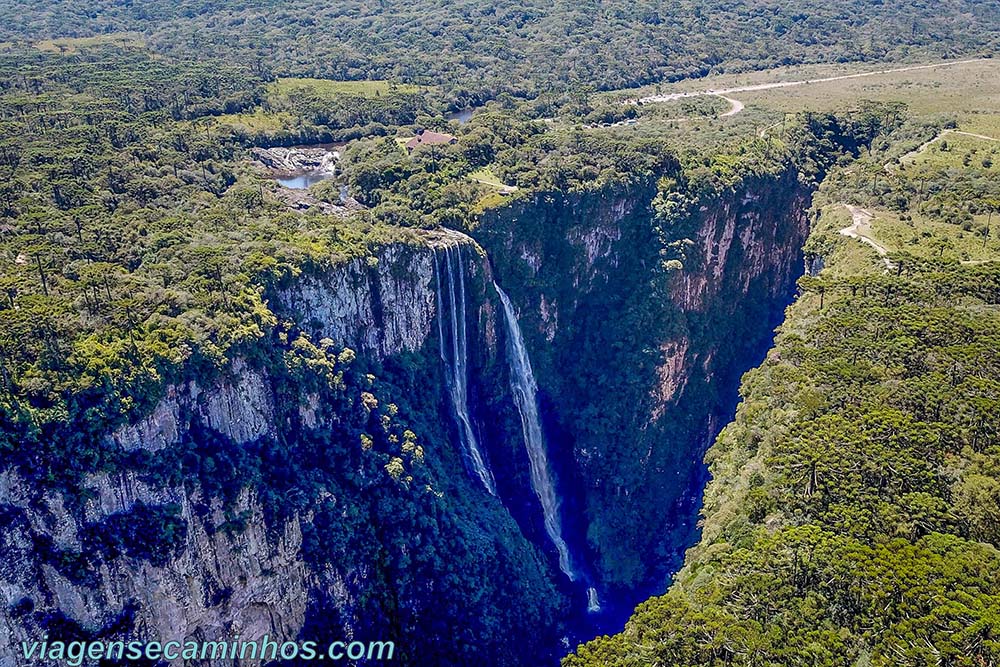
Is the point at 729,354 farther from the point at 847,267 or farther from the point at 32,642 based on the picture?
the point at 32,642

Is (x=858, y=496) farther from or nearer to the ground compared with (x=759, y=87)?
nearer to the ground

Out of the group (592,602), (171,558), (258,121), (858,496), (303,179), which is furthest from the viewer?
(258,121)

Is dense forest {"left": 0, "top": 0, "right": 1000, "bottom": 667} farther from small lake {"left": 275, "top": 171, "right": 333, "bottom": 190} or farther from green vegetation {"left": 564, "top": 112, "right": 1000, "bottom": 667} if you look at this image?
small lake {"left": 275, "top": 171, "right": 333, "bottom": 190}

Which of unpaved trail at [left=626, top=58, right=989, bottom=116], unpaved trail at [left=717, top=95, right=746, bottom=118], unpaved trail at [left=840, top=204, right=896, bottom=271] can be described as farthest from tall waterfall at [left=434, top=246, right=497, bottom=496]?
unpaved trail at [left=626, top=58, right=989, bottom=116]

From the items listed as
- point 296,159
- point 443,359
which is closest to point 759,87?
point 296,159

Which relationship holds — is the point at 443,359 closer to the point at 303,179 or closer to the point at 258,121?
the point at 303,179

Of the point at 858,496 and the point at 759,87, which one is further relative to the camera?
the point at 759,87

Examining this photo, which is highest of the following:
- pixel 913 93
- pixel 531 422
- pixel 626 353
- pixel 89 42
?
pixel 89 42

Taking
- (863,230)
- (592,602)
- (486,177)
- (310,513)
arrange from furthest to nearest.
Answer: (486,177) → (863,230) → (592,602) → (310,513)
